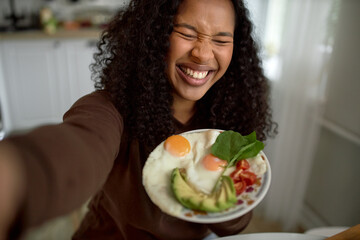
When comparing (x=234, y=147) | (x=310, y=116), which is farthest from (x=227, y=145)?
(x=310, y=116)

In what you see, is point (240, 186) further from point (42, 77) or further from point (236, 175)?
point (42, 77)

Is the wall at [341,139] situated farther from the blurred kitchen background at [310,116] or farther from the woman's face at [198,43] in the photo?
the woman's face at [198,43]

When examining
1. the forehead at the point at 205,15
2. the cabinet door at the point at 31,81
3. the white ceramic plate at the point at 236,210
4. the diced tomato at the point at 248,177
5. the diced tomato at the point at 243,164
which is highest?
the forehead at the point at 205,15

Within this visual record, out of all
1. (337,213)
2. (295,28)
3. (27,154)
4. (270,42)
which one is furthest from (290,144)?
(27,154)

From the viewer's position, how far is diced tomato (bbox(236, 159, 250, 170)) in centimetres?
78

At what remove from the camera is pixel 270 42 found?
2.69 metres

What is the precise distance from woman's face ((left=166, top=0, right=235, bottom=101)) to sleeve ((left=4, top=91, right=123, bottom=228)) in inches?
14.8

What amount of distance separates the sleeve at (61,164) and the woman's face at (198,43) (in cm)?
38

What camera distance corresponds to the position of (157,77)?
98 cm

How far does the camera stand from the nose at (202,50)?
895 millimetres

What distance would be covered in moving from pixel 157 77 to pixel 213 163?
35 centimetres

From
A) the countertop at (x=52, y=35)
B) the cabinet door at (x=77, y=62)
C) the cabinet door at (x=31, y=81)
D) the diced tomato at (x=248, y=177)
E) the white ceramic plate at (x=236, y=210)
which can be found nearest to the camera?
the white ceramic plate at (x=236, y=210)

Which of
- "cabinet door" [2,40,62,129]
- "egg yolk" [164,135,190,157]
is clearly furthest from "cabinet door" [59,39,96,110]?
"egg yolk" [164,135,190,157]

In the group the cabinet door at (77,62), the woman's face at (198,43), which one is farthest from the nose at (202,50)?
the cabinet door at (77,62)
